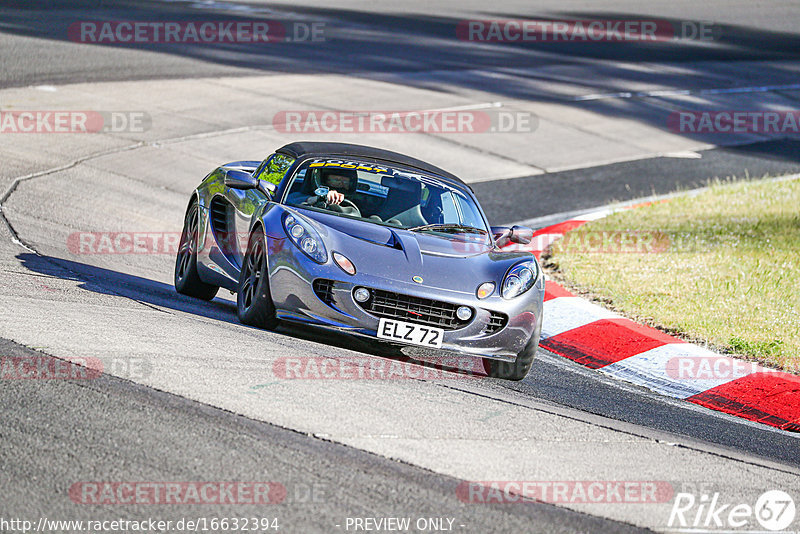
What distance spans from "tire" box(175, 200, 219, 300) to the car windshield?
1.19 m

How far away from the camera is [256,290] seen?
7.01m

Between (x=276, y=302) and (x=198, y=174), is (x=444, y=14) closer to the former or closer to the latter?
(x=198, y=174)

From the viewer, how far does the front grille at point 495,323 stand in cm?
682

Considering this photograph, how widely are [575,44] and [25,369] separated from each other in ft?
78.6

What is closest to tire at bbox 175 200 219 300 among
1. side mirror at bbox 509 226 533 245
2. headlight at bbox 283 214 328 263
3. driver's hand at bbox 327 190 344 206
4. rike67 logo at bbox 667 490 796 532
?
driver's hand at bbox 327 190 344 206

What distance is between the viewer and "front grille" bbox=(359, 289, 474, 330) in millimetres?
6605

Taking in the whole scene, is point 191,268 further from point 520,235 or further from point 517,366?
point 517,366

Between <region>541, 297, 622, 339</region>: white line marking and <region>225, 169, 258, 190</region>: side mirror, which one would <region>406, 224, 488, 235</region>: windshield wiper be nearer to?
<region>541, 297, 622, 339</region>: white line marking

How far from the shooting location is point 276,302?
22.2ft

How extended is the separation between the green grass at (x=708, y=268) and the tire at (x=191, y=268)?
341cm

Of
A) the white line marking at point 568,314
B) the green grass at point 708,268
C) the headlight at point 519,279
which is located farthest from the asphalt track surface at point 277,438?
the green grass at point 708,268

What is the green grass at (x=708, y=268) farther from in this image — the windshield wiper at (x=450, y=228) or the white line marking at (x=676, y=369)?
the windshield wiper at (x=450, y=228)

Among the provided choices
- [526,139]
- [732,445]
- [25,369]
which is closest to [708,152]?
[526,139]

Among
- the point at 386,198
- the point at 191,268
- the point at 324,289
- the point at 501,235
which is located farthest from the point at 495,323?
the point at 191,268
